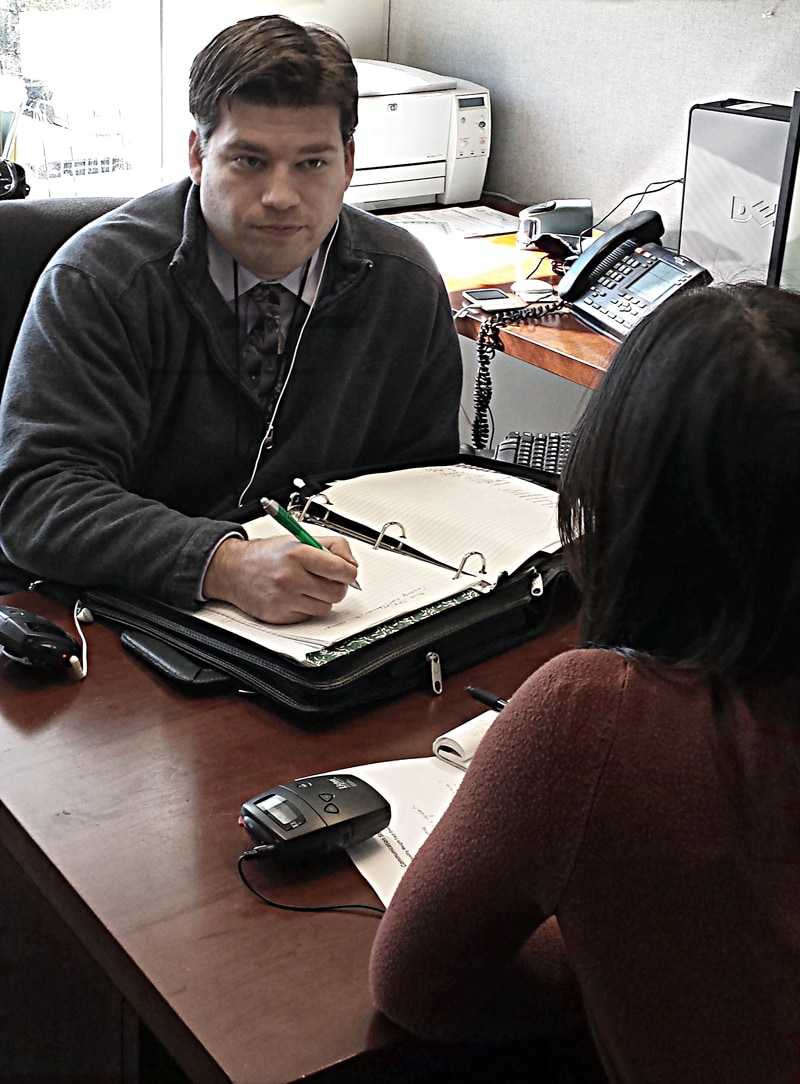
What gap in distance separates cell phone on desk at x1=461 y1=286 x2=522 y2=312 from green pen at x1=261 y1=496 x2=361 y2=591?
875 millimetres

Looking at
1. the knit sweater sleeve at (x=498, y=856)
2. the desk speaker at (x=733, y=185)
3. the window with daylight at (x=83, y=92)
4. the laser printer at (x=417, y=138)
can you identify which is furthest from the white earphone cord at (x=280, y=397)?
the window with daylight at (x=83, y=92)

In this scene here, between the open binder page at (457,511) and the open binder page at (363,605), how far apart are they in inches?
1.3

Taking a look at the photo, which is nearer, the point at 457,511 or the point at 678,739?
the point at 678,739

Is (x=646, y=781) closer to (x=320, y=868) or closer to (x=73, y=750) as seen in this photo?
(x=320, y=868)

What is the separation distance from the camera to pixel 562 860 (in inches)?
25.2

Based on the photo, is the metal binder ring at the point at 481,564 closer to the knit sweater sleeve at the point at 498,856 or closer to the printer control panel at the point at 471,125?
the knit sweater sleeve at the point at 498,856

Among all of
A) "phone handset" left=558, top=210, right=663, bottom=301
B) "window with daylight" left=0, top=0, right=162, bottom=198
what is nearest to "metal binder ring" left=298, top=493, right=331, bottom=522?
"phone handset" left=558, top=210, right=663, bottom=301

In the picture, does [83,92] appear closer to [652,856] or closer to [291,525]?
[291,525]

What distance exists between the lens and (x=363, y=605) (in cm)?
114

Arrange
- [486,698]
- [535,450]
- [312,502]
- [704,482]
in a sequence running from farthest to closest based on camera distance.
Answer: [535,450]
[312,502]
[486,698]
[704,482]

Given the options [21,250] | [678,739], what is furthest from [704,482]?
[21,250]

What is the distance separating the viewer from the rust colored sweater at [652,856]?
0.62 meters

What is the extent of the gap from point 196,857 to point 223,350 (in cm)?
81

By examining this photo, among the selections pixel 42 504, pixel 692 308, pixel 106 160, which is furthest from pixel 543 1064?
pixel 106 160
